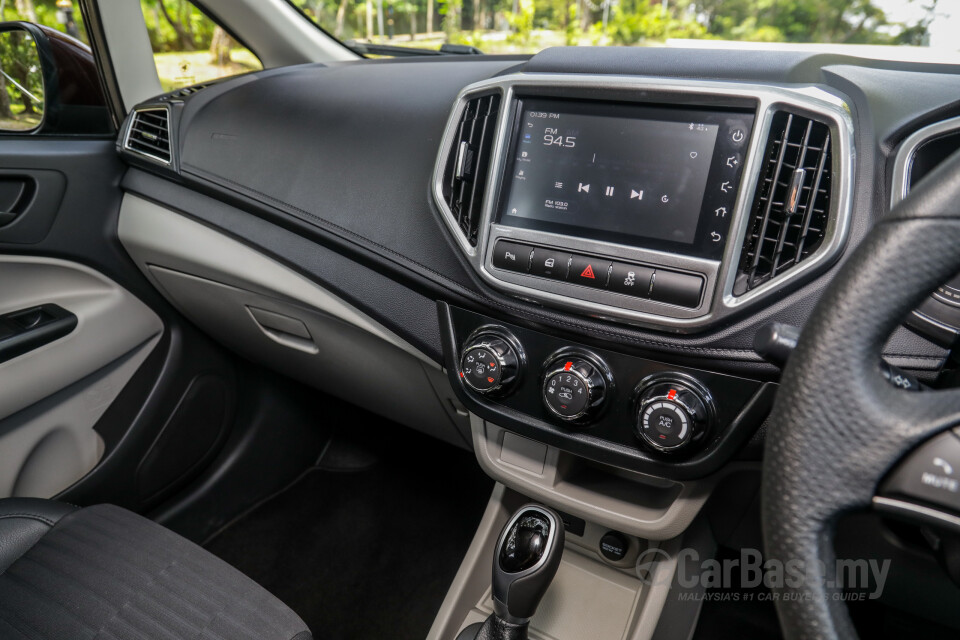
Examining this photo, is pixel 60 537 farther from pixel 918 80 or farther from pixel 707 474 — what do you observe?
pixel 918 80

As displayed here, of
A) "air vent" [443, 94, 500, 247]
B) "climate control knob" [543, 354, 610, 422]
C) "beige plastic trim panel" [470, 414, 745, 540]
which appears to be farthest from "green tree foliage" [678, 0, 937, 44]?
"beige plastic trim panel" [470, 414, 745, 540]

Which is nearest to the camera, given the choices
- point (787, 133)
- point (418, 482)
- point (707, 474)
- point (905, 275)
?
point (905, 275)

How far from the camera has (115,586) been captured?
0.96 m

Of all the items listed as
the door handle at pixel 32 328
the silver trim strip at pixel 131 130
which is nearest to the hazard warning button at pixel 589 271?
the silver trim strip at pixel 131 130

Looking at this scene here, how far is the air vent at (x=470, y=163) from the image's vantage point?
97cm

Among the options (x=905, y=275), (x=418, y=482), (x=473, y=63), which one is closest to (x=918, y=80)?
(x=905, y=275)

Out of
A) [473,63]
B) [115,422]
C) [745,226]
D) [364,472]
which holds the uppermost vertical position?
[473,63]

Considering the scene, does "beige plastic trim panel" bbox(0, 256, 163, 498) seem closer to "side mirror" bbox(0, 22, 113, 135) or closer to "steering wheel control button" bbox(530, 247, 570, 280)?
"side mirror" bbox(0, 22, 113, 135)

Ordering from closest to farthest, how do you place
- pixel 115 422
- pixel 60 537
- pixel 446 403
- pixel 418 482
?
pixel 60 537
pixel 446 403
pixel 115 422
pixel 418 482

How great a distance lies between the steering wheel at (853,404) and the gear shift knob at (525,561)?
50 centimetres

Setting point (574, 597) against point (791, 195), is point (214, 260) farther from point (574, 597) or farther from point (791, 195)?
point (791, 195)

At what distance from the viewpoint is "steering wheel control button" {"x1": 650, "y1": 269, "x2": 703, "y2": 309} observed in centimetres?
81

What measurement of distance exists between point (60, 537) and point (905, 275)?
1146mm

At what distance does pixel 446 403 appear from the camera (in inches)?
51.5
